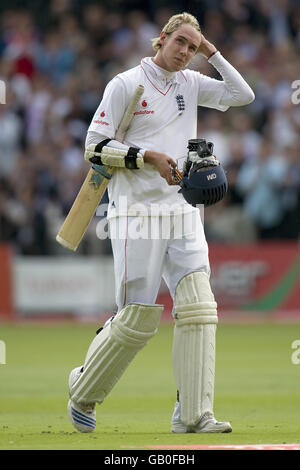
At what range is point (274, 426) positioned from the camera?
6812mm

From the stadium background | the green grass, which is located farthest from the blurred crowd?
the green grass

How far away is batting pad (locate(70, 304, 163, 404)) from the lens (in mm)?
6516

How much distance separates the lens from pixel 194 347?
6496 mm

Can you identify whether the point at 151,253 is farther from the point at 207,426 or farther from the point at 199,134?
the point at 199,134

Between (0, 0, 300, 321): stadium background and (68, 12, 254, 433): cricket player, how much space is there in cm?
933

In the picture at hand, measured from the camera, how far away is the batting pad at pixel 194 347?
648cm

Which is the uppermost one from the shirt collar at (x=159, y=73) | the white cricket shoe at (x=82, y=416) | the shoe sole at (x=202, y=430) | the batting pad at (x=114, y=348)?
the shirt collar at (x=159, y=73)

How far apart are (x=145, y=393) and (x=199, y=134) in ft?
26.6

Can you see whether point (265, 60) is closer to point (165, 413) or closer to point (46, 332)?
point (46, 332)

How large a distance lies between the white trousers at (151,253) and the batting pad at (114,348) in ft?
0.36

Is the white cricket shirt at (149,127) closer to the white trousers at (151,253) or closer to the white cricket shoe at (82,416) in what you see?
the white trousers at (151,253)

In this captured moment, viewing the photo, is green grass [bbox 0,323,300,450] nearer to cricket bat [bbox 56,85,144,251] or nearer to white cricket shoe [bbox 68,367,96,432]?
white cricket shoe [bbox 68,367,96,432]

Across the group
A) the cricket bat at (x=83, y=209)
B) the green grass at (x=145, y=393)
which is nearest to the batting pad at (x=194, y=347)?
the green grass at (x=145, y=393)

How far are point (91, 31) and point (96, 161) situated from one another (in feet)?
43.6
